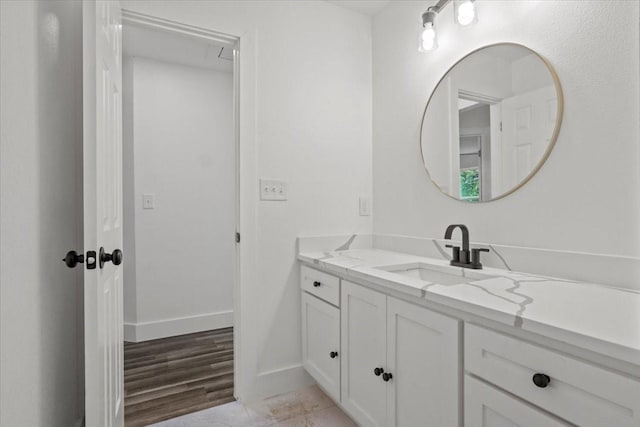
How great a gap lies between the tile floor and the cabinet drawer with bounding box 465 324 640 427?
1013 mm

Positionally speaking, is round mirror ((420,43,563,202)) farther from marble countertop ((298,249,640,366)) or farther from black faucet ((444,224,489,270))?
marble countertop ((298,249,640,366))

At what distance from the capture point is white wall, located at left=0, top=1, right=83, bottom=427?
2.53 ft

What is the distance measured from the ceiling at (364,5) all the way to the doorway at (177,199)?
969mm

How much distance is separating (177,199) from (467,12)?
246 cm

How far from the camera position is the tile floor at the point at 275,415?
1645 millimetres

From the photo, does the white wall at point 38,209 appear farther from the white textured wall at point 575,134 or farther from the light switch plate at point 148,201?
the white textured wall at point 575,134

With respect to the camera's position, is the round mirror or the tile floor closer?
the round mirror

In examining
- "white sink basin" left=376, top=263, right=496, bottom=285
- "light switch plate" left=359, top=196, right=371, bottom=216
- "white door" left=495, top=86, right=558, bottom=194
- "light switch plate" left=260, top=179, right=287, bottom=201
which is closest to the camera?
"white door" left=495, top=86, right=558, bottom=194

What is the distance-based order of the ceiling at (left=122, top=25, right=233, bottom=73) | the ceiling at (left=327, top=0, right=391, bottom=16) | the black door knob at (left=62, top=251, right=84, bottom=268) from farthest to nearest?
1. the ceiling at (left=122, top=25, right=233, bottom=73)
2. the ceiling at (left=327, top=0, right=391, bottom=16)
3. the black door knob at (left=62, top=251, right=84, bottom=268)

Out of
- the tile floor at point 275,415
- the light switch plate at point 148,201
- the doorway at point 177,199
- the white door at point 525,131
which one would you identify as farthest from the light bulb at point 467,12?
the light switch plate at point 148,201

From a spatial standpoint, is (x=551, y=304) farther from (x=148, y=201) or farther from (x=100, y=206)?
(x=148, y=201)

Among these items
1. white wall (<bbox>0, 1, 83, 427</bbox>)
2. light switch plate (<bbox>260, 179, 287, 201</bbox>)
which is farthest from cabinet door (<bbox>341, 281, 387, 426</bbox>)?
white wall (<bbox>0, 1, 83, 427</bbox>)

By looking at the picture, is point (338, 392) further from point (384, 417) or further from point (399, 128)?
point (399, 128)

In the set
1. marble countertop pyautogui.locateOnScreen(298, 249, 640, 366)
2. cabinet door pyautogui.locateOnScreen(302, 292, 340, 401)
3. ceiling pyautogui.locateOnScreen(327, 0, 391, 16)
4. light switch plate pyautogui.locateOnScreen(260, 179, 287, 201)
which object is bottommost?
cabinet door pyautogui.locateOnScreen(302, 292, 340, 401)
